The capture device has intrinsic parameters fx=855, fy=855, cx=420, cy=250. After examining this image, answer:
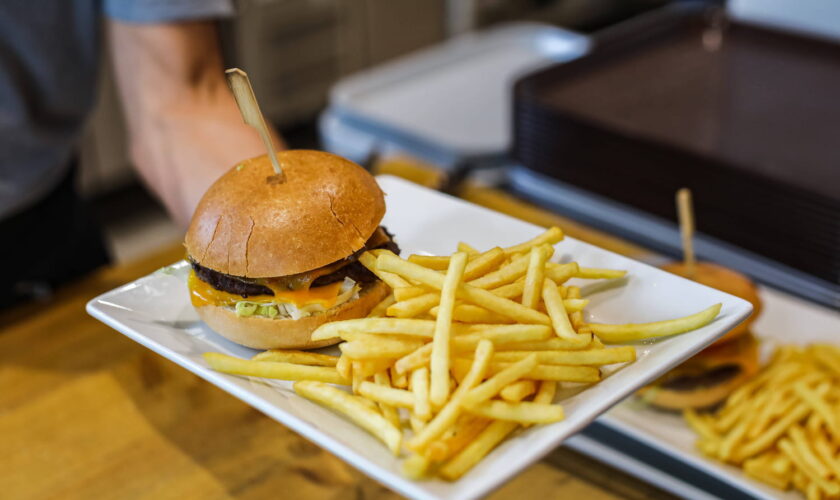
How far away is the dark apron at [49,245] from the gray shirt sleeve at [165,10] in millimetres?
647

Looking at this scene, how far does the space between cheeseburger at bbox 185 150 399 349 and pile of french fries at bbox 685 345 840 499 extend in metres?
Result: 0.76

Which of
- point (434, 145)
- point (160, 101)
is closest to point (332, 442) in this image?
point (160, 101)

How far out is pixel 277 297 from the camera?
49.8 inches

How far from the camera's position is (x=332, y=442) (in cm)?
103

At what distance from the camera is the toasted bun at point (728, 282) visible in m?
1.71

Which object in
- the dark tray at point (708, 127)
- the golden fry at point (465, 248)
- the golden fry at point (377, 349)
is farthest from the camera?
the dark tray at point (708, 127)

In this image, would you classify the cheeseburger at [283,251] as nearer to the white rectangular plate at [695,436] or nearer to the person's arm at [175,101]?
the white rectangular plate at [695,436]

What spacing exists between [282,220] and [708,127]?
4.96ft

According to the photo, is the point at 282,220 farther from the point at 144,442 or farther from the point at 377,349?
the point at 144,442

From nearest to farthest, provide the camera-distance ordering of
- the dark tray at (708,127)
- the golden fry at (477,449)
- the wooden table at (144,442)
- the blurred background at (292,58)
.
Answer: the golden fry at (477,449) → the wooden table at (144,442) → the dark tray at (708,127) → the blurred background at (292,58)

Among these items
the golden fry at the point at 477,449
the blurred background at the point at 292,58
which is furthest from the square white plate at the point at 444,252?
the blurred background at the point at 292,58

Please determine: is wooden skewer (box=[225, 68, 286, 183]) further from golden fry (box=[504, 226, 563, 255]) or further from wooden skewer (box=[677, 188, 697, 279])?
wooden skewer (box=[677, 188, 697, 279])

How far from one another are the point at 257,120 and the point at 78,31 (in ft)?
4.28

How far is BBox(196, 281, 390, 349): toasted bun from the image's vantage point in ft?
4.14
